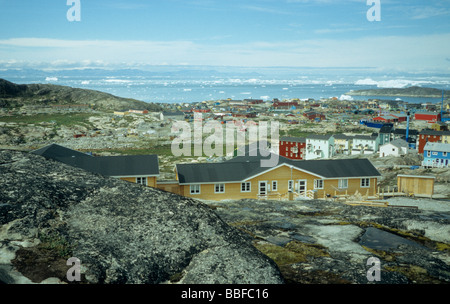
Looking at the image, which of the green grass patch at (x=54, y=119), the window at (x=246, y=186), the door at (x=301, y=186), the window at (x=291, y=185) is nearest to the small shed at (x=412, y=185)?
the door at (x=301, y=186)

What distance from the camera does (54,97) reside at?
137500 mm

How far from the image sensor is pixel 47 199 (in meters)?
4.72

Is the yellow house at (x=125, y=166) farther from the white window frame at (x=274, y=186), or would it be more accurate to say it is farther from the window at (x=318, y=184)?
the window at (x=318, y=184)

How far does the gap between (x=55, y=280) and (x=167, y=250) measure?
1.26 m

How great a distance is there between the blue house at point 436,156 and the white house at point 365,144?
59.8 ft

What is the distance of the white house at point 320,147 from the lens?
70.1 m

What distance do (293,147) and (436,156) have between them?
23.2 meters

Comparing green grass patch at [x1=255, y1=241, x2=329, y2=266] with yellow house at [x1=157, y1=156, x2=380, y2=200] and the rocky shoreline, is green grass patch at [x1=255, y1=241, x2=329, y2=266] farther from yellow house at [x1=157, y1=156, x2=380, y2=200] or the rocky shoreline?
yellow house at [x1=157, y1=156, x2=380, y2=200]

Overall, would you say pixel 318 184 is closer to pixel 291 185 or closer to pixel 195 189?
pixel 291 185

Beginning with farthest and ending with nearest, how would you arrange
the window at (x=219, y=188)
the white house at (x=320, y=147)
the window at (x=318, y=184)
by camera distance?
the white house at (x=320, y=147) < the window at (x=318, y=184) < the window at (x=219, y=188)

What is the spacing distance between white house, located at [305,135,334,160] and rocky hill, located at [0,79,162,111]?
8501 cm

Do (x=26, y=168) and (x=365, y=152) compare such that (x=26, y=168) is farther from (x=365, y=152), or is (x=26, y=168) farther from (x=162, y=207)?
(x=365, y=152)

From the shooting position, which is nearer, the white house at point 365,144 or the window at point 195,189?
the window at point 195,189
